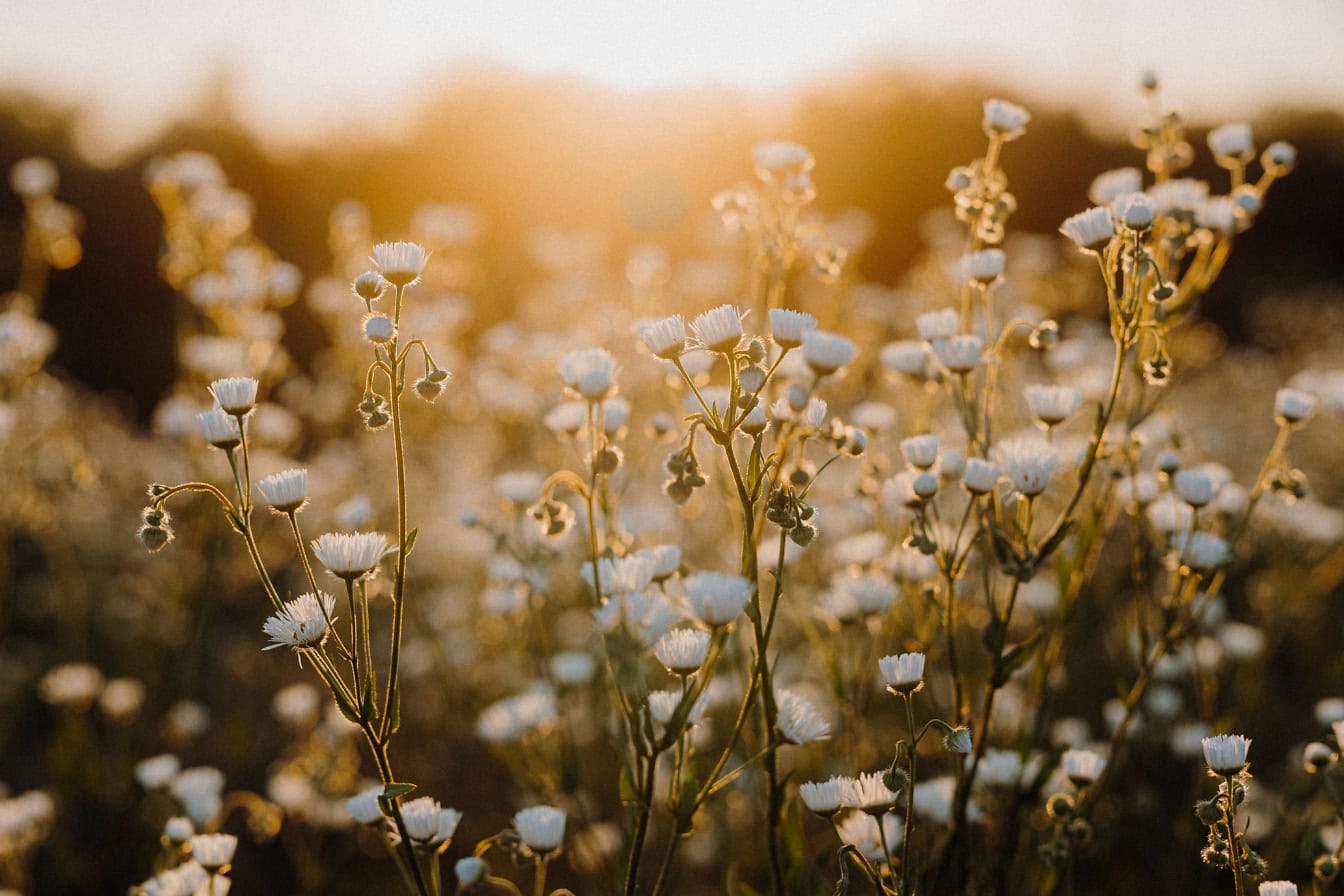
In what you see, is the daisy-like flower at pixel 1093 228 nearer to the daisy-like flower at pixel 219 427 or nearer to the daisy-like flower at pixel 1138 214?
the daisy-like flower at pixel 1138 214

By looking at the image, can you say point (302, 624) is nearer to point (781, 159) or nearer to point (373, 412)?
point (373, 412)

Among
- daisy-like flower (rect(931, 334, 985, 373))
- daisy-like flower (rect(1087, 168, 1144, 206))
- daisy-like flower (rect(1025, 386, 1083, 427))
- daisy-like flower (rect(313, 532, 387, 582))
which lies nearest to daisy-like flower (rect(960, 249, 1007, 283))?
daisy-like flower (rect(931, 334, 985, 373))

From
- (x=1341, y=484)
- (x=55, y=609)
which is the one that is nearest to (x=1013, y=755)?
(x=1341, y=484)

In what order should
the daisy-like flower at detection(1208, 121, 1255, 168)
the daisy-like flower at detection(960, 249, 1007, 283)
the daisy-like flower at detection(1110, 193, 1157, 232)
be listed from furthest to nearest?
the daisy-like flower at detection(1208, 121, 1255, 168)
the daisy-like flower at detection(960, 249, 1007, 283)
the daisy-like flower at detection(1110, 193, 1157, 232)

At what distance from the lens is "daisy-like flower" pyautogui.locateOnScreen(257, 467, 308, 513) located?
165 cm

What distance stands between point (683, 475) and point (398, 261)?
2.06 feet

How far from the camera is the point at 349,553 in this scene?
1579mm

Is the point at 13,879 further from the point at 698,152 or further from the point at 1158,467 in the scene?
the point at 698,152

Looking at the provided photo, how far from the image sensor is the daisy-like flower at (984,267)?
219 cm

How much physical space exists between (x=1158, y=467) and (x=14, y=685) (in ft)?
17.6

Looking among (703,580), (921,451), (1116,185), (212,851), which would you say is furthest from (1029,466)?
(212,851)

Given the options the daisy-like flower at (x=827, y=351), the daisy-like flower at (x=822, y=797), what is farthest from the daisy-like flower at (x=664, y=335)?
the daisy-like flower at (x=822, y=797)

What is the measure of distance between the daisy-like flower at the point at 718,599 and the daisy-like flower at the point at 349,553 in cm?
51

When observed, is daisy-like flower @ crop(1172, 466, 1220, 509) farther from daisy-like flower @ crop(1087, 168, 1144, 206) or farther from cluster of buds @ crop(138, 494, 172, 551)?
cluster of buds @ crop(138, 494, 172, 551)
